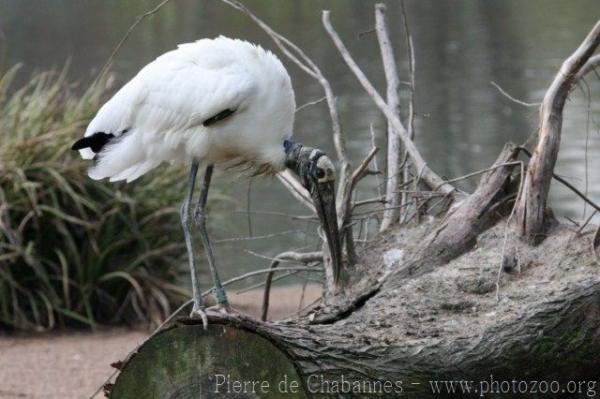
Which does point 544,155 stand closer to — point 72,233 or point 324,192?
point 324,192

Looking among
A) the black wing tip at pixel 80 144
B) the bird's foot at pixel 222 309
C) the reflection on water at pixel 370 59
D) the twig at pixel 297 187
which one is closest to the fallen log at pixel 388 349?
the bird's foot at pixel 222 309

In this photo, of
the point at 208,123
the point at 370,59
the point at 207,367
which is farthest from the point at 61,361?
the point at 370,59

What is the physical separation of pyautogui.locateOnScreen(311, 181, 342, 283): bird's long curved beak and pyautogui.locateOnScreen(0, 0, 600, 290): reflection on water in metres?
4.48

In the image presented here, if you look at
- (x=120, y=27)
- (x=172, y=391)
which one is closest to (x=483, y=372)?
(x=172, y=391)

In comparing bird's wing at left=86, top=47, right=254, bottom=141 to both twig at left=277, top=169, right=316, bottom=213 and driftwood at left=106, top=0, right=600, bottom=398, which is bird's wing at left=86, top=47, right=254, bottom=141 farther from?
driftwood at left=106, top=0, right=600, bottom=398

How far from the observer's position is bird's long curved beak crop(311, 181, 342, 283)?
560 cm

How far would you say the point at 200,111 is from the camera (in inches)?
220

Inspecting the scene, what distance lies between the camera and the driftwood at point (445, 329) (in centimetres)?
426

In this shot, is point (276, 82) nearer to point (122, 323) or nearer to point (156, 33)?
point (122, 323)

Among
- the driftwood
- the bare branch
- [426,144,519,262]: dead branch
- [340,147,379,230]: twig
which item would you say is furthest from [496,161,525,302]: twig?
[340,147,379,230]: twig

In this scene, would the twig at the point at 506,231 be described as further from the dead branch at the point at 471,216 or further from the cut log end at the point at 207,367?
the cut log end at the point at 207,367

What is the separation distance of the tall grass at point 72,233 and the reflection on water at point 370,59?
921mm

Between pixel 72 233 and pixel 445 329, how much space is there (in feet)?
16.0

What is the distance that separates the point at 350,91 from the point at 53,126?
9.17m
